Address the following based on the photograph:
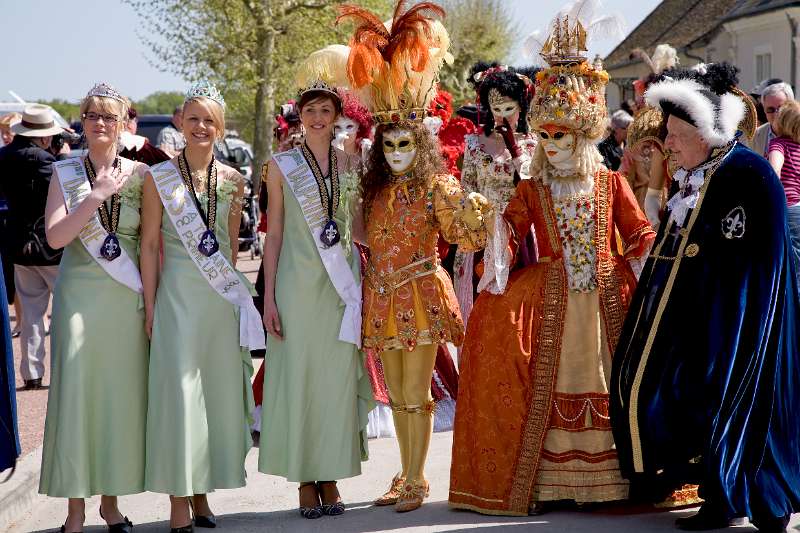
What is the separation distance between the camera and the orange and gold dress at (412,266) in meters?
5.42

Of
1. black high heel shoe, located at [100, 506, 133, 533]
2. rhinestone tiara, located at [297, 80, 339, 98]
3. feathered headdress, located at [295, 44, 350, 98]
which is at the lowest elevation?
black high heel shoe, located at [100, 506, 133, 533]

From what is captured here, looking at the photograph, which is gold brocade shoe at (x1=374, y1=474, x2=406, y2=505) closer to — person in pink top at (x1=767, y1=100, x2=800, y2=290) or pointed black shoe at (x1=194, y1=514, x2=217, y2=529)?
pointed black shoe at (x1=194, y1=514, x2=217, y2=529)

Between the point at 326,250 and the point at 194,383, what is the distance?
88 cm

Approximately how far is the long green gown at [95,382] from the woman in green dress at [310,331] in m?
0.63

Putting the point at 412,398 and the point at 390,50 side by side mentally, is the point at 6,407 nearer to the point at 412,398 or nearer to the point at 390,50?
the point at 412,398

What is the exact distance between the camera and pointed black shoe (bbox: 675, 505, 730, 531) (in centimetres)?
491

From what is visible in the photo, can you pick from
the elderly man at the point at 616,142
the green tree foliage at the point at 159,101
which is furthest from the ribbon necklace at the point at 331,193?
the green tree foliage at the point at 159,101

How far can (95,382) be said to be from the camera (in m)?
5.12

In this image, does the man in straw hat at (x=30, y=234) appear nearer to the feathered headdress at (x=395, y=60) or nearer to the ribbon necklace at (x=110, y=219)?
the ribbon necklace at (x=110, y=219)

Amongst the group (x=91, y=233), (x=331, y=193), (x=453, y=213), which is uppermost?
(x=331, y=193)

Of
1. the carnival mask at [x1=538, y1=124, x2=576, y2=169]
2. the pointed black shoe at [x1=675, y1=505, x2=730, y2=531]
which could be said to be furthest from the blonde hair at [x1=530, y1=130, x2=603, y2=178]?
the pointed black shoe at [x1=675, y1=505, x2=730, y2=531]

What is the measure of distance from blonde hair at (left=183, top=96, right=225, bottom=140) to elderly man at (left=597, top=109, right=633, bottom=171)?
22.8ft

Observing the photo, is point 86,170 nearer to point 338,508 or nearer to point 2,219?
point 338,508

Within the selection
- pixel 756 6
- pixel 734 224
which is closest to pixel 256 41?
pixel 756 6
